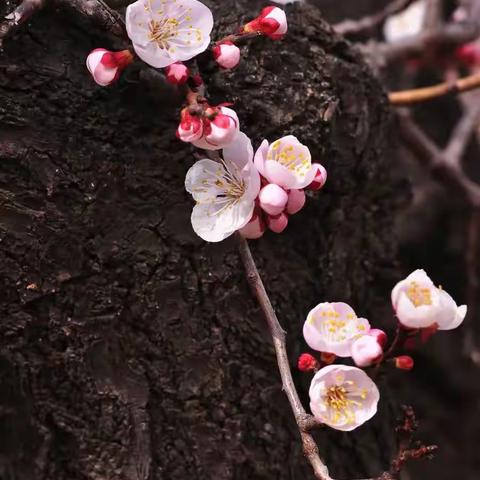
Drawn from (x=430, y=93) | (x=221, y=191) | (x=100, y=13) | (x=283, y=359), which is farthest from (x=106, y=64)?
(x=430, y=93)

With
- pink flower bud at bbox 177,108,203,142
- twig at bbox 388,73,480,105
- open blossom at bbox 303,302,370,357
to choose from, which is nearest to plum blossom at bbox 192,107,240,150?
pink flower bud at bbox 177,108,203,142

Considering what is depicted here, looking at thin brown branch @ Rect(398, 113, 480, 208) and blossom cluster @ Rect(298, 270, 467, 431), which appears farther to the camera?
thin brown branch @ Rect(398, 113, 480, 208)

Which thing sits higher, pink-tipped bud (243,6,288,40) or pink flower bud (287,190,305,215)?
pink-tipped bud (243,6,288,40)

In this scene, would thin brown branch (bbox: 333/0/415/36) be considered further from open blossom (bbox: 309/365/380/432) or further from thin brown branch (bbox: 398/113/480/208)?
open blossom (bbox: 309/365/380/432)

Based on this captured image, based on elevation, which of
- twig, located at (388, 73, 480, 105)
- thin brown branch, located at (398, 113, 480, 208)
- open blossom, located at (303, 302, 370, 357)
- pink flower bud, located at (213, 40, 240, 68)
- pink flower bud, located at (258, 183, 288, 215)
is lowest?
thin brown branch, located at (398, 113, 480, 208)

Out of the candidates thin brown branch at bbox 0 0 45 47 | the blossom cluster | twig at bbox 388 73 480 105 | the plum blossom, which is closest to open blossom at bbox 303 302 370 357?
the blossom cluster
